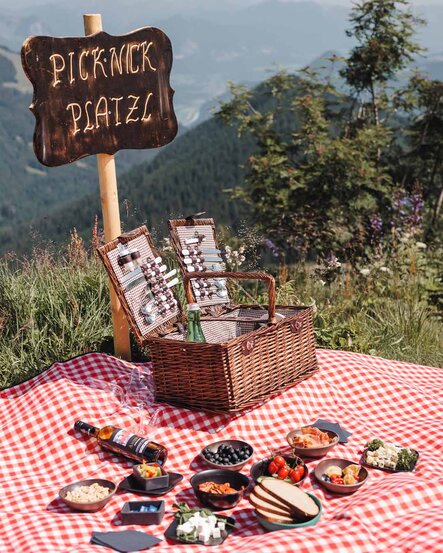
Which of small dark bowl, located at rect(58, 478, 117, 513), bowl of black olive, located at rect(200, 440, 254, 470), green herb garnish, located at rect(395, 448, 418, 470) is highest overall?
small dark bowl, located at rect(58, 478, 117, 513)

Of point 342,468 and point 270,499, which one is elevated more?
point 270,499

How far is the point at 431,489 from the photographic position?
11.0 feet

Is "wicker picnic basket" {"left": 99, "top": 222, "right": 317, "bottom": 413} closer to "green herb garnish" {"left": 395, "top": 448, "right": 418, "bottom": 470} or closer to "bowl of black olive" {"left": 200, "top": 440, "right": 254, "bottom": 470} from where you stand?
"bowl of black olive" {"left": 200, "top": 440, "right": 254, "bottom": 470}

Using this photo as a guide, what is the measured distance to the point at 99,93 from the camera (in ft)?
14.9

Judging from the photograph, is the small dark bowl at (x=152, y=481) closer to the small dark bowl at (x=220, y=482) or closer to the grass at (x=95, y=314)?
the small dark bowl at (x=220, y=482)

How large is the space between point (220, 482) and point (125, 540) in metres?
0.60

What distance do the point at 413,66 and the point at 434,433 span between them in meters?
8.87

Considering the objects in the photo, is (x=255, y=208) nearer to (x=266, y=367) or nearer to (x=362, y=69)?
(x=362, y=69)

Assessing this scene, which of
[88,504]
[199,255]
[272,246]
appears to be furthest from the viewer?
[272,246]

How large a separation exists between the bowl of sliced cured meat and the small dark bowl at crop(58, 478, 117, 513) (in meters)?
0.93

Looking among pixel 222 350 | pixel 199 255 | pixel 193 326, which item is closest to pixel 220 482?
pixel 222 350

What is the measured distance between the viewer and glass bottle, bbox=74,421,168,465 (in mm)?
3771

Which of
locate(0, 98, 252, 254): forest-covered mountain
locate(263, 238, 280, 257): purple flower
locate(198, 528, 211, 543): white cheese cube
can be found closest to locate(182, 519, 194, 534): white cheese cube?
locate(198, 528, 211, 543): white cheese cube

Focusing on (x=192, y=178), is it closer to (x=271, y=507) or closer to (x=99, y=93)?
(x=99, y=93)
